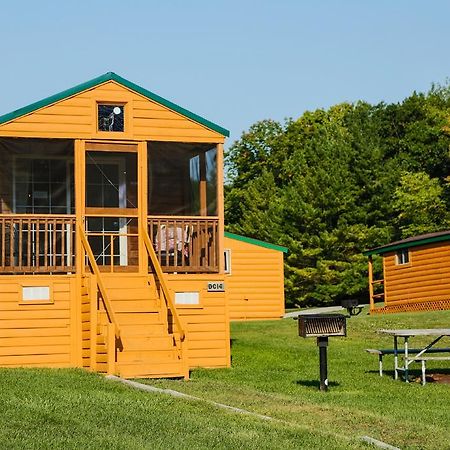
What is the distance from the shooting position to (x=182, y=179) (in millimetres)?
19828

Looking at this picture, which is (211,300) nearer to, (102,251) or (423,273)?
(102,251)

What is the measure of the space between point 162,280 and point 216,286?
1530 millimetres

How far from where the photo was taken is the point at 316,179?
50.6m

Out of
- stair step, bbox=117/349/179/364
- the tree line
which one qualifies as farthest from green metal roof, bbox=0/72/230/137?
the tree line

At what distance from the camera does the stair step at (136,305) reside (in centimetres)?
1770

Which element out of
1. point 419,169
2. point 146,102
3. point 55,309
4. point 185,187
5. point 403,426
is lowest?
point 403,426

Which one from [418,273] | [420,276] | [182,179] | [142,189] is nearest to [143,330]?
[142,189]

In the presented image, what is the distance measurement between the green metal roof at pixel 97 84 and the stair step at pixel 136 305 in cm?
360

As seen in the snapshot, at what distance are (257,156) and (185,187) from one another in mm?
45937

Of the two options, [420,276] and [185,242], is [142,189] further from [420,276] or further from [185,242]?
[420,276]

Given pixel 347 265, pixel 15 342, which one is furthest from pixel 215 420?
pixel 347 265

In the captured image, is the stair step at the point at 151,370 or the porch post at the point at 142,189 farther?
the porch post at the point at 142,189

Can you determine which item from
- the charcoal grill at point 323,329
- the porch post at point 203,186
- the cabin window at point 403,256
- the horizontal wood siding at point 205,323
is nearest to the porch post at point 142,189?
the horizontal wood siding at point 205,323

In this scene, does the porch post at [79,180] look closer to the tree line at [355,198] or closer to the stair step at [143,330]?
the stair step at [143,330]
